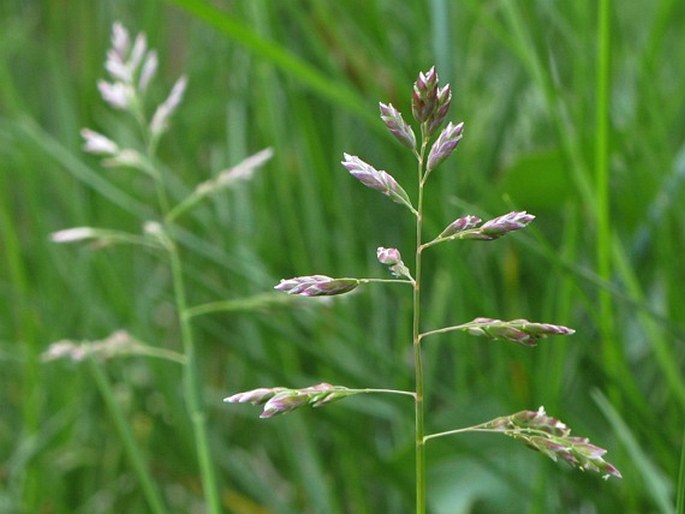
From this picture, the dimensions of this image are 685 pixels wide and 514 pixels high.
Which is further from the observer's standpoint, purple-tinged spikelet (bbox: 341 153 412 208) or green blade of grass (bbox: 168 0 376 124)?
green blade of grass (bbox: 168 0 376 124)

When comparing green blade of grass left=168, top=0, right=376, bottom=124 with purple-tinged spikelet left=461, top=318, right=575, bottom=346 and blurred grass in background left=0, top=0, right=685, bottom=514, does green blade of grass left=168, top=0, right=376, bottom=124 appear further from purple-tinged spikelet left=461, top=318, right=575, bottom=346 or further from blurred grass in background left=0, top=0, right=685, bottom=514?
purple-tinged spikelet left=461, top=318, right=575, bottom=346

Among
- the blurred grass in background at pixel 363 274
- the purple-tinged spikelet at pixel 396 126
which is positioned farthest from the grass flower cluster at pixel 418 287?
the blurred grass in background at pixel 363 274

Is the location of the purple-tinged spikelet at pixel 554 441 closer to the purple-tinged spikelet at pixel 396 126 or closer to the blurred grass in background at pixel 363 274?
the purple-tinged spikelet at pixel 396 126

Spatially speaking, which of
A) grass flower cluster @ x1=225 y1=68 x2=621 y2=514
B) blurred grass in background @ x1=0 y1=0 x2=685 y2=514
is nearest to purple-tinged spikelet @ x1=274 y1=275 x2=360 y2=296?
grass flower cluster @ x1=225 y1=68 x2=621 y2=514

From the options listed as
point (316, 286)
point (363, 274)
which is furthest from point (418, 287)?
point (363, 274)

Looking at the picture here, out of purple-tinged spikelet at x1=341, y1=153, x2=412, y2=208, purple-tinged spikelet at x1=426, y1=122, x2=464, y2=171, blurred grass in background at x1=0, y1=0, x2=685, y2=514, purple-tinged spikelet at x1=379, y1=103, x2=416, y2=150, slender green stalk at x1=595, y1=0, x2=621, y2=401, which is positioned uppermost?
purple-tinged spikelet at x1=379, y1=103, x2=416, y2=150

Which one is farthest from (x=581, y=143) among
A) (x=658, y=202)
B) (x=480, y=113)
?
(x=480, y=113)

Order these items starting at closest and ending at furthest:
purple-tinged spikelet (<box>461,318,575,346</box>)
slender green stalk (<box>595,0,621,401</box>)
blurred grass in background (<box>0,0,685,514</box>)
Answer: purple-tinged spikelet (<box>461,318,575,346</box>), slender green stalk (<box>595,0,621,401</box>), blurred grass in background (<box>0,0,685,514</box>)

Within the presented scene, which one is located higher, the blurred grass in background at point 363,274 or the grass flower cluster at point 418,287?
the grass flower cluster at point 418,287

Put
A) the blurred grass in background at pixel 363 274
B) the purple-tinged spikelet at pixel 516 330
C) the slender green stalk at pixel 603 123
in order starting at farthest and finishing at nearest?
1. the blurred grass in background at pixel 363 274
2. the slender green stalk at pixel 603 123
3. the purple-tinged spikelet at pixel 516 330

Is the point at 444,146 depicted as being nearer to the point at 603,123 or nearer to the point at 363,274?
the point at 603,123
